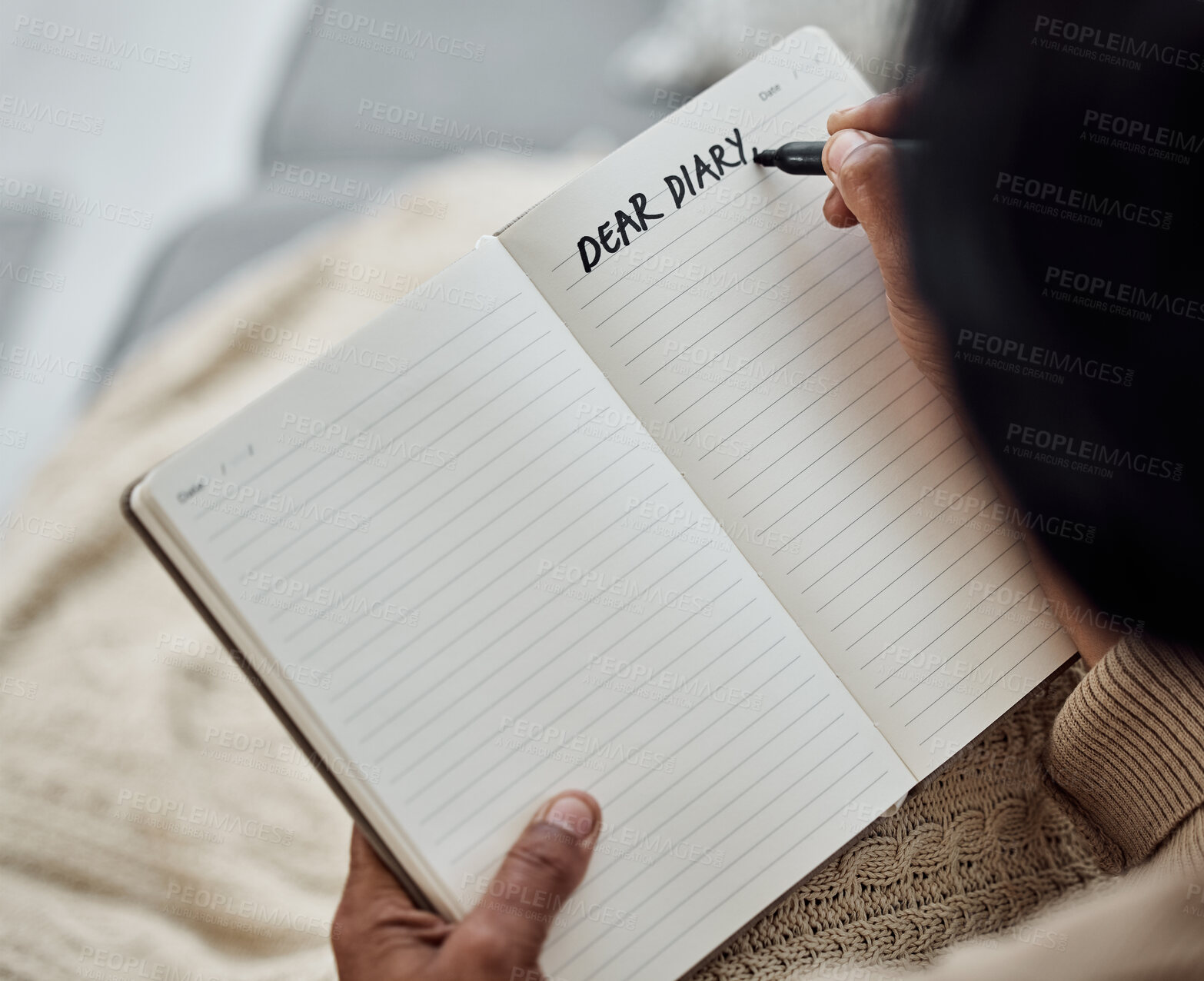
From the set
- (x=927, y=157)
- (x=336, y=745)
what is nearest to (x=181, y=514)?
(x=336, y=745)

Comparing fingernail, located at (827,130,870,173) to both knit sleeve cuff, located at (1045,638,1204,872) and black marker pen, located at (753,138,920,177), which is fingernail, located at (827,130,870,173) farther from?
knit sleeve cuff, located at (1045,638,1204,872)

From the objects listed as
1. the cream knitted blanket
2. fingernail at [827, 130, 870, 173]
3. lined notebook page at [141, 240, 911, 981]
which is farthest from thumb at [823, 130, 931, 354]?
the cream knitted blanket

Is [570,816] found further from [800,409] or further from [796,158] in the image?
[796,158]

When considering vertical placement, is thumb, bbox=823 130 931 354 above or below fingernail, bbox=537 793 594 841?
above

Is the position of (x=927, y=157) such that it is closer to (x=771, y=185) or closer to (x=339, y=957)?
A: (x=771, y=185)

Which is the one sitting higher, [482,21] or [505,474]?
[482,21]

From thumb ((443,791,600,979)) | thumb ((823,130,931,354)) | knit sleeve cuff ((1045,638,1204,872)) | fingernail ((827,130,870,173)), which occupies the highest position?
fingernail ((827,130,870,173))

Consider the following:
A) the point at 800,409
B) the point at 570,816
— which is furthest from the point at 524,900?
the point at 800,409

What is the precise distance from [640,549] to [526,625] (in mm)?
82

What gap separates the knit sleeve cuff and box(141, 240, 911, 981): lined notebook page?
121 mm

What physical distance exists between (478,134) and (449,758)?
0.89m

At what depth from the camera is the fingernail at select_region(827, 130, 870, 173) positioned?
21.4 inches

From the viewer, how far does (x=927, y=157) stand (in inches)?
13.1

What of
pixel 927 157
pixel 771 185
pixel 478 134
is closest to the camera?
pixel 927 157
